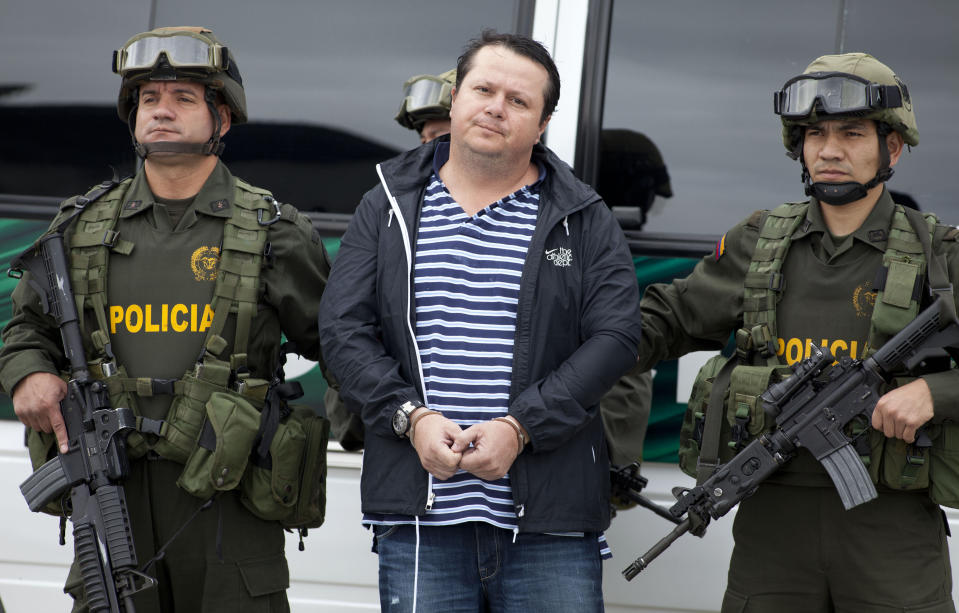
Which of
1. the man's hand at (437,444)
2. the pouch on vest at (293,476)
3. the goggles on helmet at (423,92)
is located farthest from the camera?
the goggles on helmet at (423,92)

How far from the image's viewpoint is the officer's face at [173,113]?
2785mm

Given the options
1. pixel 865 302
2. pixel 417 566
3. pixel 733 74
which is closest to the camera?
pixel 417 566

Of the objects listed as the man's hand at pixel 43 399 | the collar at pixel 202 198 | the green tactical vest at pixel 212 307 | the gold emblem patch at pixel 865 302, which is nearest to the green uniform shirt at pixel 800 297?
the gold emblem patch at pixel 865 302

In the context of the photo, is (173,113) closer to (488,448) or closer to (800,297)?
(488,448)

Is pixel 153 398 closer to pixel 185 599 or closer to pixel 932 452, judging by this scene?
pixel 185 599

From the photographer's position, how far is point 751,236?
2779mm

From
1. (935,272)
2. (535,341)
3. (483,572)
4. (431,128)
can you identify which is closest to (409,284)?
(535,341)

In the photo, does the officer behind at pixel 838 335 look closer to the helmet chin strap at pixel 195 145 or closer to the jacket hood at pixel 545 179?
the jacket hood at pixel 545 179

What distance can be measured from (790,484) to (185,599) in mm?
1540

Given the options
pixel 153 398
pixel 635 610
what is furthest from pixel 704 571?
pixel 153 398

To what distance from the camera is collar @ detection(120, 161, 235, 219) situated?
277 cm

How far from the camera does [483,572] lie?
2.38 m

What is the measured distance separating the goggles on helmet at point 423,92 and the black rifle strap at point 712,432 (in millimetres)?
1225

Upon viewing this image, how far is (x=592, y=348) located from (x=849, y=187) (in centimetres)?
79
